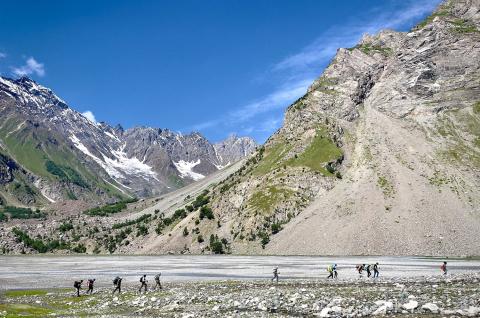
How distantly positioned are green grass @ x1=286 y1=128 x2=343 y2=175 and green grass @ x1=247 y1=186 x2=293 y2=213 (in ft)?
54.5

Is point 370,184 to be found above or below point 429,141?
below

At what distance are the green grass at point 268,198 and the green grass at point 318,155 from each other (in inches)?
654

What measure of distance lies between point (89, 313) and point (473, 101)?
19953 cm

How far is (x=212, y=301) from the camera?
4544 cm

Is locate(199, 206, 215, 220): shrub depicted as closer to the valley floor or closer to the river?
the river

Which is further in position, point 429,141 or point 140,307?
point 429,141

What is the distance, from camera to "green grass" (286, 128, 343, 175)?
17825 cm

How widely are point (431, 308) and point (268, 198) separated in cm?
13561

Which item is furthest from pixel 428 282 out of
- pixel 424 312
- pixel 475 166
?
pixel 475 166

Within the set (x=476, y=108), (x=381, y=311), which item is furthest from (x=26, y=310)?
(x=476, y=108)

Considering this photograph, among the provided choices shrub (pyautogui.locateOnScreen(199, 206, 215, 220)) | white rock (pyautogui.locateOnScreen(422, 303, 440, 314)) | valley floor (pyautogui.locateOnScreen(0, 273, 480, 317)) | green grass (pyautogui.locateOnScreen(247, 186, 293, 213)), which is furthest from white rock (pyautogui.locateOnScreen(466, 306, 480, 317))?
shrub (pyautogui.locateOnScreen(199, 206, 215, 220))

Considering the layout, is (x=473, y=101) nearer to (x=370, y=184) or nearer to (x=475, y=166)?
(x=475, y=166)

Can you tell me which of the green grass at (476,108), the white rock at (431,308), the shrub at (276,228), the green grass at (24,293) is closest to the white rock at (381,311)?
the white rock at (431,308)

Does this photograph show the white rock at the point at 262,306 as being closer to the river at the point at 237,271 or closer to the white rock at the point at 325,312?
the white rock at the point at 325,312
